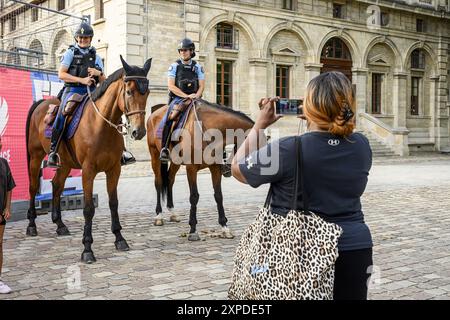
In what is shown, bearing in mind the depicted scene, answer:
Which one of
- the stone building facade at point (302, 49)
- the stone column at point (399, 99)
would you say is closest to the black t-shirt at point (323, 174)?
the stone building facade at point (302, 49)

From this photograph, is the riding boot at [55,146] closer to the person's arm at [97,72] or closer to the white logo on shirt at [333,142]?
the person's arm at [97,72]

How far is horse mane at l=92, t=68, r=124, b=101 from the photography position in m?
7.04

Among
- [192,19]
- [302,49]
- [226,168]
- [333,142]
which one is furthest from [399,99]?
[333,142]

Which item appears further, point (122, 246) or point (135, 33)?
point (135, 33)

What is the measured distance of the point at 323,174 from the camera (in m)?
2.70

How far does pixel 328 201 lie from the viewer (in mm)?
2736

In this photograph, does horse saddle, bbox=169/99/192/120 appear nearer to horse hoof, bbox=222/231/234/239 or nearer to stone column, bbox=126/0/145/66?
horse hoof, bbox=222/231/234/239

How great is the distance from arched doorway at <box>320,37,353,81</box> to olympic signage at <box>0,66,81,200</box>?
2178 cm

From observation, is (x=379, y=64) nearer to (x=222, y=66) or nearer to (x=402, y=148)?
(x=402, y=148)

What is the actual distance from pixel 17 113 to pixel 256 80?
17.7 m

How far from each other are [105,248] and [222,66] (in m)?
19.3

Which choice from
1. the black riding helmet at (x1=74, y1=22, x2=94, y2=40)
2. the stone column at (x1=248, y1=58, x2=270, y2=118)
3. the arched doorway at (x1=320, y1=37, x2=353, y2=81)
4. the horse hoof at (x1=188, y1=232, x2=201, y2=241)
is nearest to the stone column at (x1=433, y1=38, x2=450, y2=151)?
the arched doorway at (x1=320, y1=37, x2=353, y2=81)

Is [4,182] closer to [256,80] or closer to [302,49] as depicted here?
[256,80]
